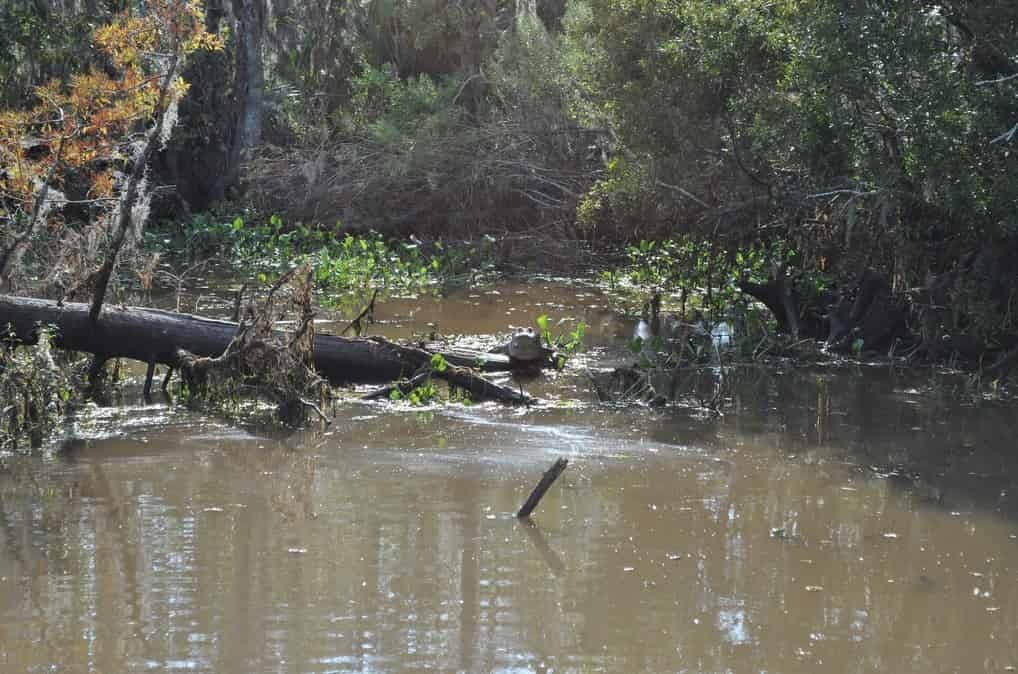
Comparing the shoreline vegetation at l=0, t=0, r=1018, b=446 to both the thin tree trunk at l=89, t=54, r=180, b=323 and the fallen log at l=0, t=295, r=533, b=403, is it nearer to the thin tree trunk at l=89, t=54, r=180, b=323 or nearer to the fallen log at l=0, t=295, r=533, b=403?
the thin tree trunk at l=89, t=54, r=180, b=323

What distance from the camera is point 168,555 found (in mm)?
6414

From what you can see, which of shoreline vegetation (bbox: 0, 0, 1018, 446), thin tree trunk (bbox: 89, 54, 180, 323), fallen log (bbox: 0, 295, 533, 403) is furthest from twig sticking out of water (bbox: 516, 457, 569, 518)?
thin tree trunk (bbox: 89, 54, 180, 323)

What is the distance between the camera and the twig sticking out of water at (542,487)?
690 cm

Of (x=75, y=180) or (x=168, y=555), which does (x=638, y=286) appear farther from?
(x=168, y=555)

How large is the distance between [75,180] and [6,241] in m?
9.15

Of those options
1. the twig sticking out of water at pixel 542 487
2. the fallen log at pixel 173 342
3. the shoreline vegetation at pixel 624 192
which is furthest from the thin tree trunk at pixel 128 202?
the twig sticking out of water at pixel 542 487

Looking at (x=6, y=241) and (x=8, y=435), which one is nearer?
(x=8, y=435)

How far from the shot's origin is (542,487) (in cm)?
699

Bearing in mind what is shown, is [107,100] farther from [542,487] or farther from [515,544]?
[515,544]

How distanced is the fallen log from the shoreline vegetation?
172 mm

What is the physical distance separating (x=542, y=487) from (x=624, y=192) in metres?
7.49

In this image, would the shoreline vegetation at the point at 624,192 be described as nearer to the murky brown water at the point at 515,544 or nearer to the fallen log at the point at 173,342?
the fallen log at the point at 173,342

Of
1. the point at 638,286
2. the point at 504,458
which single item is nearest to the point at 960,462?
the point at 504,458

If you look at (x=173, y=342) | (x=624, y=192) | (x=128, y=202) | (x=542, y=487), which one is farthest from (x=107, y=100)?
(x=624, y=192)
